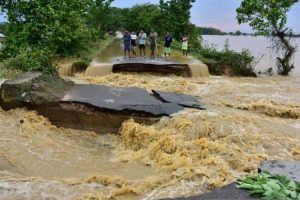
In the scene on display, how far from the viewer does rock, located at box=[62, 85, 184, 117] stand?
12.1 meters

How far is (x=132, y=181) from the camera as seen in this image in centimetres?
834

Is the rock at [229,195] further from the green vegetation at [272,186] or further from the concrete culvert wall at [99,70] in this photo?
the concrete culvert wall at [99,70]

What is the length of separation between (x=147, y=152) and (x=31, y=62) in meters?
7.64

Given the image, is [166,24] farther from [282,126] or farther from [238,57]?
[282,126]

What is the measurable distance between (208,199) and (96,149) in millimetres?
5243

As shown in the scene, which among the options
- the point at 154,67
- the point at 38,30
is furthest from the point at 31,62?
the point at 154,67

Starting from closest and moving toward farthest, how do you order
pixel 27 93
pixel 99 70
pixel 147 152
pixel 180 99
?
1. pixel 147 152
2. pixel 27 93
3. pixel 180 99
4. pixel 99 70

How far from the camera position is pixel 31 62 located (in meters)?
16.3

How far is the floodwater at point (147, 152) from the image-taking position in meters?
7.98

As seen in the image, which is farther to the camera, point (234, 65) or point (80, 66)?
point (234, 65)

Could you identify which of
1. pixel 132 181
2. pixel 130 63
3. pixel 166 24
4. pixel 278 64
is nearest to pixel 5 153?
pixel 132 181

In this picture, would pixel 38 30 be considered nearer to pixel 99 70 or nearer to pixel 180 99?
pixel 99 70

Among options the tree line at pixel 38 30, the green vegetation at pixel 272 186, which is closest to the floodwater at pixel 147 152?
the green vegetation at pixel 272 186

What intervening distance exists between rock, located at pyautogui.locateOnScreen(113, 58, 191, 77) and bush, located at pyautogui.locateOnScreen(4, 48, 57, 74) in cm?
398
